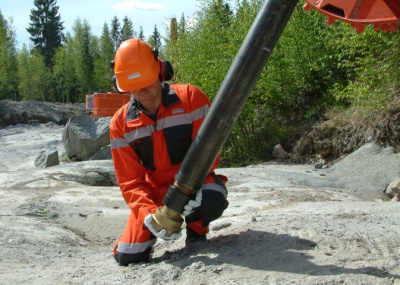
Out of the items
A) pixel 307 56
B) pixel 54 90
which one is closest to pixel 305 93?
pixel 307 56

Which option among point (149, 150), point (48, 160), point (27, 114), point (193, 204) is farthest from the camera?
point (27, 114)

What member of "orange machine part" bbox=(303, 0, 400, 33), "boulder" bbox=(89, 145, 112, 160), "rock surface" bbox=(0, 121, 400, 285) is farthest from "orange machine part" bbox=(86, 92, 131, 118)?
"orange machine part" bbox=(303, 0, 400, 33)

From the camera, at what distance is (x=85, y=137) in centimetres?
1512

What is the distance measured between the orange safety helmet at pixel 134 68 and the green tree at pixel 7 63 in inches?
1845

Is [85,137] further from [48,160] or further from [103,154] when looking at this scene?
[48,160]

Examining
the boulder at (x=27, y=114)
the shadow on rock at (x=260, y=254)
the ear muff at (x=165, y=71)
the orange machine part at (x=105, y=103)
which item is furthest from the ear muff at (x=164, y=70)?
the boulder at (x=27, y=114)

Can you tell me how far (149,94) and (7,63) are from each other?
49.1 metres

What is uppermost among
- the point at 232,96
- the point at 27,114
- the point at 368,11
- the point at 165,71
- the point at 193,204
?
the point at 368,11

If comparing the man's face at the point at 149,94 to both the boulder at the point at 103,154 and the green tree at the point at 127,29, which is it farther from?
the green tree at the point at 127,29

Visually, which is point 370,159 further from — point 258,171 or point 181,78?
point 181,78

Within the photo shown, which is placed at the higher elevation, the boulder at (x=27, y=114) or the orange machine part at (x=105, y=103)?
the orange machine part at (x=105, y=103)

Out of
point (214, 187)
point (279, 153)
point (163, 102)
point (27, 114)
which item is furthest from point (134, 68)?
point (27, 114)

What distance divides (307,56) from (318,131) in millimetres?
2525

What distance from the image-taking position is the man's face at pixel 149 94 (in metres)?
3.64
